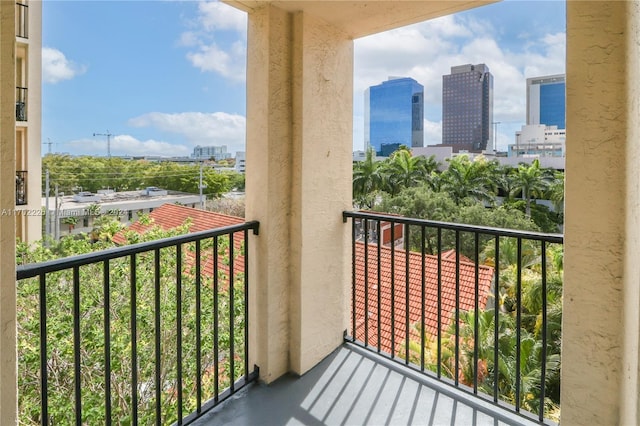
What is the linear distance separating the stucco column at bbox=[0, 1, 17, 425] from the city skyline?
118 inches

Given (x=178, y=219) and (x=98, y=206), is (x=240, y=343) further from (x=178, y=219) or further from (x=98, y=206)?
(x=178, y=219)

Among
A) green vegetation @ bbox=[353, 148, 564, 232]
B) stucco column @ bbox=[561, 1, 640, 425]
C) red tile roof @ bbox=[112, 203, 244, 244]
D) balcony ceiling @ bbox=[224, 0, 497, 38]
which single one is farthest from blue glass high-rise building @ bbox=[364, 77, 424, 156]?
green vegetation @ bbox=[353, 148, 564, 232]

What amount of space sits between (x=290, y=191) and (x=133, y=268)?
903 millimetres

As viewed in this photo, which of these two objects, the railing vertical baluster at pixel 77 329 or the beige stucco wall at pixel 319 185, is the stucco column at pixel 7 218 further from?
the beige stucco wall at pixel 319 185

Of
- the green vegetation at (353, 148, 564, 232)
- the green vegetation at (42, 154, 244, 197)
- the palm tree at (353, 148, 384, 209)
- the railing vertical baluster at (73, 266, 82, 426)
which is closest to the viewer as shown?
the railing vertical baluster at (73, 266, 82, 426)

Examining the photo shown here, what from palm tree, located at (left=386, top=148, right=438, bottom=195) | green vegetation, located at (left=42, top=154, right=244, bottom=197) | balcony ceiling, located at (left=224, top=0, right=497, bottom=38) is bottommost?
green vegetation, located at (left=42, top=154, right=244, bottom=197)

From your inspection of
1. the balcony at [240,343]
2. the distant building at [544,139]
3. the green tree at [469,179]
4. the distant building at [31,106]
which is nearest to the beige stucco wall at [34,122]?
the distant building at [31,106]

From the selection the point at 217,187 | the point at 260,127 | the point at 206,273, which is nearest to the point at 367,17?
the point at 260,127

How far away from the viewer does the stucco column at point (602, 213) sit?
1.06 meters

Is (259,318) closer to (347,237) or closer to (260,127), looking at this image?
(347,237)

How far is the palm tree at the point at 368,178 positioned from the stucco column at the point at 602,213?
17.8m

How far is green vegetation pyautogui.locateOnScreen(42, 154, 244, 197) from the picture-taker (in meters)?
3.96

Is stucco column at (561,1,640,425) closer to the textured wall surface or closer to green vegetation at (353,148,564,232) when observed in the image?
the textured wall surface

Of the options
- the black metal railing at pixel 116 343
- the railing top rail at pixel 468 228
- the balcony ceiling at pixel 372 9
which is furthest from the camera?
the black metal railing at pixel 116 343
